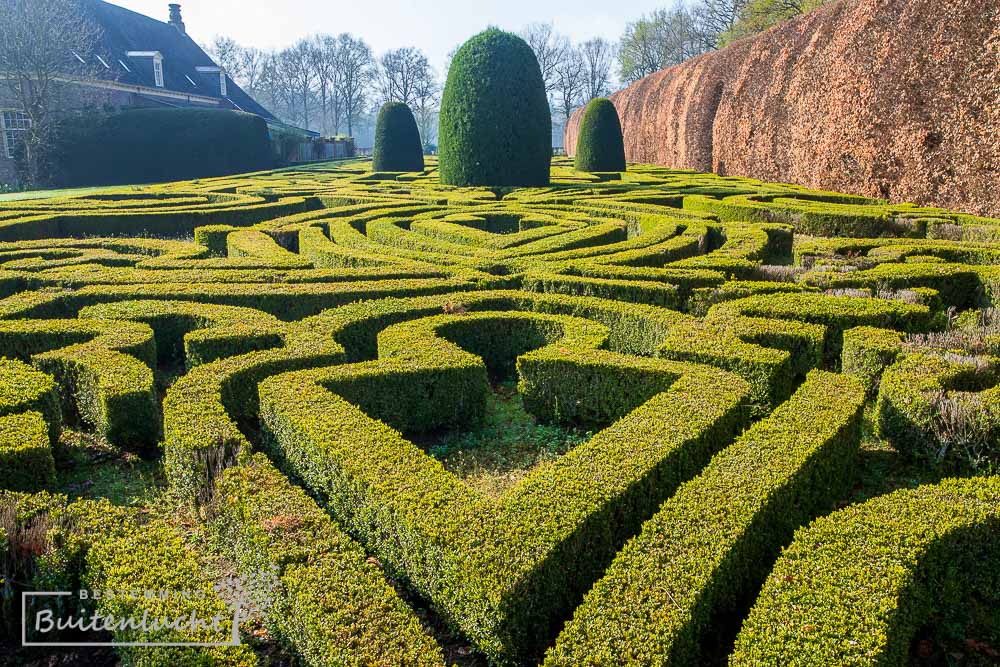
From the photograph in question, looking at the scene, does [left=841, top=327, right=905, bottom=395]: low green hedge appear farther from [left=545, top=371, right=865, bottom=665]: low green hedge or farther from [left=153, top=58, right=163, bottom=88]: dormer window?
[left=153, top=58, right=163, bottom=88]: dormer window

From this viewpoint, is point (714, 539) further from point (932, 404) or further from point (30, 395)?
point (30, 395)

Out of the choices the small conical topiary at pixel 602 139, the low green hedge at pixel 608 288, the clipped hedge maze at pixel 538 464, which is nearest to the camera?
the clipped hedge maze at pixel 538 464

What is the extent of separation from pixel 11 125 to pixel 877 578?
133 feet

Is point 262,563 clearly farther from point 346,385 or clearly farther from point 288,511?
point 346,385

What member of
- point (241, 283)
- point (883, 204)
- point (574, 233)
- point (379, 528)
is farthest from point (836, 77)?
point (379, 528)

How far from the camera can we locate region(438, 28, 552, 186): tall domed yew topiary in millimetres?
17781

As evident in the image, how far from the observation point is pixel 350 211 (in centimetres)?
1440

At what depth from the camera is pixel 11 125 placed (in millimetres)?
33312

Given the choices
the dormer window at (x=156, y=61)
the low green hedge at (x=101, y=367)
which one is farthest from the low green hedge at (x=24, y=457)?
the dormer window at (x=156, y=61)

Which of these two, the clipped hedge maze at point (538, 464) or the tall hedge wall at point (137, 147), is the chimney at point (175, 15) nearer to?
the tall hedge wall at point (137, 147)

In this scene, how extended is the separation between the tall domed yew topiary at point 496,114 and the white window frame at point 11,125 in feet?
81.2

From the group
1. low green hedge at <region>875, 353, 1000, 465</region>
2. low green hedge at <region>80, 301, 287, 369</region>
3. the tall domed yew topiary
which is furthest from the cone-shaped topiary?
low green hedge at <region>875, 353, 1000, 465</region>

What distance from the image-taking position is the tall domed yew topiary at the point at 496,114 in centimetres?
1778

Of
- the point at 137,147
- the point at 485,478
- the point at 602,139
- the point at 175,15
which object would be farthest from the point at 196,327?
the point at 175,15
